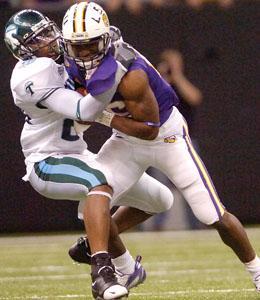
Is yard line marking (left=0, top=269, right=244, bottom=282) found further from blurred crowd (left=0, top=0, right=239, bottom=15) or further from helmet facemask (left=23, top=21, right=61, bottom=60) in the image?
blurred crowd (left=0, top=0, right=239, bottom=15)

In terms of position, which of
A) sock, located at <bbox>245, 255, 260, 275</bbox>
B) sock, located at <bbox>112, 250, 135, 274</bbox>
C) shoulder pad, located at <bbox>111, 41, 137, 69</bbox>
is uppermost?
shoulder pad, located at <bbox>111, 41, 137, 69</bbox>

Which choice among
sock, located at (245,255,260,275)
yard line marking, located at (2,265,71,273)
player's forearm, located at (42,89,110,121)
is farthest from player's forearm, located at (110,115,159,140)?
yard line marking, located at (2,265,71,273)

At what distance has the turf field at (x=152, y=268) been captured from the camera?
5544 millimetres

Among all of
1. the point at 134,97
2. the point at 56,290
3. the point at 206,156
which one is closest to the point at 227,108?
the point at 206,156

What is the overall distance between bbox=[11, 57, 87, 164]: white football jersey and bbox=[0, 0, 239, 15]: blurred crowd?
353cm

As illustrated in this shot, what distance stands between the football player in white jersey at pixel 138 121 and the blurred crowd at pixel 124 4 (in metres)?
3.58

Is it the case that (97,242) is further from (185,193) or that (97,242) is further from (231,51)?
(231,51)

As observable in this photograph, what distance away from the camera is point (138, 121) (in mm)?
4988

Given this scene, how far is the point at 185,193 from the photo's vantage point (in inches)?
203

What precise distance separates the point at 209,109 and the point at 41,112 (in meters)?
3.88

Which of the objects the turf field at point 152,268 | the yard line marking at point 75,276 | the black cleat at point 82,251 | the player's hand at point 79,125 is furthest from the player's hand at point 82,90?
the yard line marking at point 75,276

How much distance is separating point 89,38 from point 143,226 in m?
4.28

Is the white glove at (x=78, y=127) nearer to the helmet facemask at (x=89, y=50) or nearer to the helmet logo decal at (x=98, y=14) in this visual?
the helmet facemask at (x=89, y=50)

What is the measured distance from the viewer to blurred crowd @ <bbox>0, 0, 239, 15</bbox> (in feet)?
28.5
